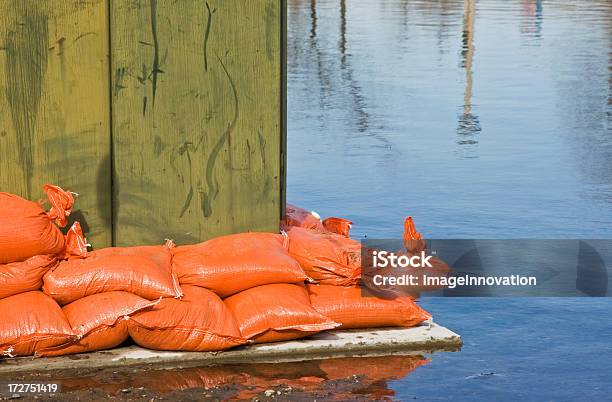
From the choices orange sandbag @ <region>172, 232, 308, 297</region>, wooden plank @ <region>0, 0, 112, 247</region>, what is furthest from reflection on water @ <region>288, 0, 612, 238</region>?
wooden plank @ <region>0, 0, 112, 247</region>

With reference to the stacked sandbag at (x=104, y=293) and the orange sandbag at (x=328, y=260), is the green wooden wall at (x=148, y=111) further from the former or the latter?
the stacked sandbag at (x=104, y=293)

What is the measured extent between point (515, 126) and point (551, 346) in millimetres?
8350

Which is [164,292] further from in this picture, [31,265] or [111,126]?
[111,126]

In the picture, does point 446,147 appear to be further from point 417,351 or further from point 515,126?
point 417,351

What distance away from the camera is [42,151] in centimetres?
698

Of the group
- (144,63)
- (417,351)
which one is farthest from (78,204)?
(417,351)

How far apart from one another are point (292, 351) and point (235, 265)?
0.57 metres

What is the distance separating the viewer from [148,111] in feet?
23.3

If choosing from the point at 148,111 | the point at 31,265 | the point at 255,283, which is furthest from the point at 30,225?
the point at 255,283

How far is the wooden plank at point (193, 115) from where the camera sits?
23.1 feet

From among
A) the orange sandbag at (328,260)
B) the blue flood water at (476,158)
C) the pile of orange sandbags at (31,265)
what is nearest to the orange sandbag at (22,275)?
the pile of orange sandbags at (31,265)

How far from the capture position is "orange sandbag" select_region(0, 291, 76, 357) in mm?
6355

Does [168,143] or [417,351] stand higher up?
[168,143]

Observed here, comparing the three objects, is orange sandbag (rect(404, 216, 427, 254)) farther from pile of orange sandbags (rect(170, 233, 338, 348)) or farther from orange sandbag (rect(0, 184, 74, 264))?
orange sandbag (rect(0, 184, 74, 264))
